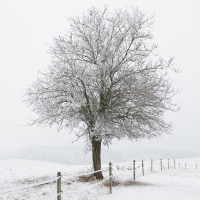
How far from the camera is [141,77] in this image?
15148mm

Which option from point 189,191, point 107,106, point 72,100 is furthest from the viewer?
point 107,106

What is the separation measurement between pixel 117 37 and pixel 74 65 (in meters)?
3.49

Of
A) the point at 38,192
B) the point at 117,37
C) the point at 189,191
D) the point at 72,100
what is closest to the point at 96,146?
the point at 72,100

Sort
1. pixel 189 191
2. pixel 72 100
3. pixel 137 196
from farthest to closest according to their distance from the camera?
pixel 72 100, pixel 189 191, pixel 137 196

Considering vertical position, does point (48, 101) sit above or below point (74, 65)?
below

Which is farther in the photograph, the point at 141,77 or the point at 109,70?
the point at 141,77

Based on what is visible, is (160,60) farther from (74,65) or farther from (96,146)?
(96,146)

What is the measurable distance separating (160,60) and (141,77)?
1623 millimetres

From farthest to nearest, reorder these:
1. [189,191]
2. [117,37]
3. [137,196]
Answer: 1. [117,37]
2. [189,191]
3. [137,196]

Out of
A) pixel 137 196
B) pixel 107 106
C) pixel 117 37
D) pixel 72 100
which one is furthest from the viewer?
pixel 117 37

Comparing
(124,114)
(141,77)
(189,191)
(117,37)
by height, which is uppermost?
(117,37)

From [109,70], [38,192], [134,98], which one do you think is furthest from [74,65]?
[38,192]

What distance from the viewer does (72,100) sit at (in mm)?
13117

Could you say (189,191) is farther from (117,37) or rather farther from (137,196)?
(117,37)
